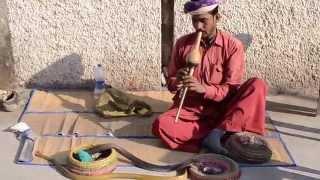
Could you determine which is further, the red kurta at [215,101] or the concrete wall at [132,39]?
the concrete wall at [132,39]

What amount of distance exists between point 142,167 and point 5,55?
7.35ft

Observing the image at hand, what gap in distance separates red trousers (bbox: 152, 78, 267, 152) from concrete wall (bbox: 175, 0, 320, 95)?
1306 millimetres

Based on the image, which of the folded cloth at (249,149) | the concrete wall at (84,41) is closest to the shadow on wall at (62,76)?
the concrete wall at (84,41)

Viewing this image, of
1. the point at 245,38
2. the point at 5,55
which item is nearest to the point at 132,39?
the point at 245,38

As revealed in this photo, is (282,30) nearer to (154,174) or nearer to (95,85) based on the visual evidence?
(95,85)

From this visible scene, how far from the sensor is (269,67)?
5855 mm

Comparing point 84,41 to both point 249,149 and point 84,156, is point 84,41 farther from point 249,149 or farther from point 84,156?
point 249,149

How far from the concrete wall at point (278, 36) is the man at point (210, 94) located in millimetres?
1142

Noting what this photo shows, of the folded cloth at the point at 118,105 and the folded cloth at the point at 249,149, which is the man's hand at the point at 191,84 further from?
the folded cloth at the point at 118,105

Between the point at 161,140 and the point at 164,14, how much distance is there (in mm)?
1654

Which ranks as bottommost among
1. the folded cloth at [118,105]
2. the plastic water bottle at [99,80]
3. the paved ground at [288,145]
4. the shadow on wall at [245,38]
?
the paved ground at [288,145]

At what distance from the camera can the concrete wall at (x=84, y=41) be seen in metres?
5.65

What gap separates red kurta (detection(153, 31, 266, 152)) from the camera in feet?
14.5

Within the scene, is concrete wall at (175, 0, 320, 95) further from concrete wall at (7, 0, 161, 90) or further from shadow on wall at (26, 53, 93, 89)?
shadow on wall at (26, 53, 93, 89)
